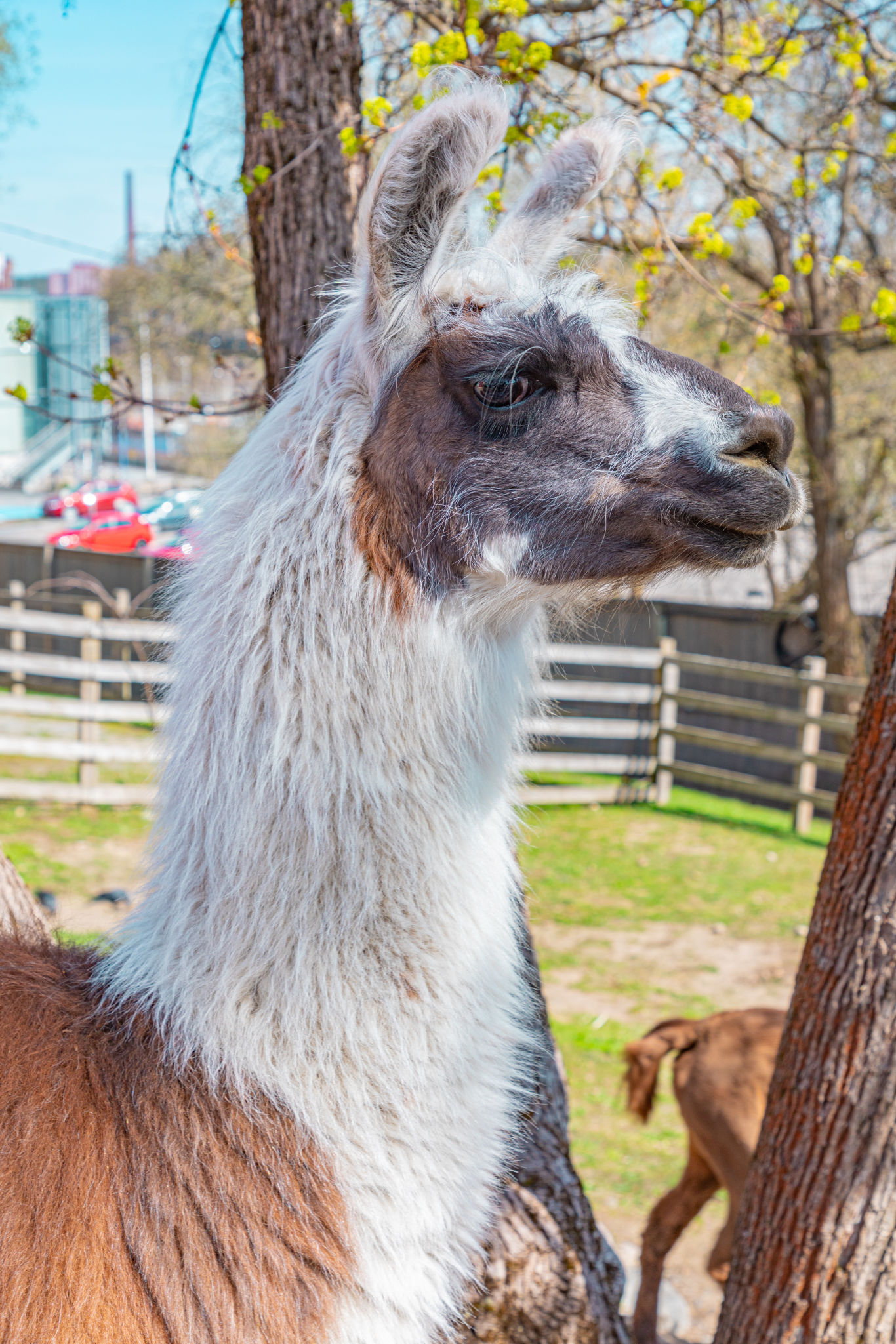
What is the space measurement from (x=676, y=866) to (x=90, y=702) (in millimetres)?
5746

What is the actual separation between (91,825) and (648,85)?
7.55 meters

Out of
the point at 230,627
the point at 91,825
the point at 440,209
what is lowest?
the point at 91,825

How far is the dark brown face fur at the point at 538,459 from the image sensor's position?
1.62 meters

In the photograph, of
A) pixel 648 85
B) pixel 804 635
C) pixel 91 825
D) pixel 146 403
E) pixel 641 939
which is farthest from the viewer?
pixel 804 635

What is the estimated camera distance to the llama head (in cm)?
159

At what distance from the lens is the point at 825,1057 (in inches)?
86.7

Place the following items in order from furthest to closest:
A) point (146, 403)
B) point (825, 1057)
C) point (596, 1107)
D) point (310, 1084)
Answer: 1. point (596, 1107)
2. point (146, 403)
3. point (825, 1057)
4. point (310, 1084)

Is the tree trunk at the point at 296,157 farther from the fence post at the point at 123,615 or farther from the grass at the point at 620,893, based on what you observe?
the fence post at the point at 123,615

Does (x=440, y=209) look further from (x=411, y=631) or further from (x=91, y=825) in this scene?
(x=91, y=825)

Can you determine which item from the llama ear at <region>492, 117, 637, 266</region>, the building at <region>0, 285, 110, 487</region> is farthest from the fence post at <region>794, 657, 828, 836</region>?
the building at <region>0, 285, 110, 487</region>

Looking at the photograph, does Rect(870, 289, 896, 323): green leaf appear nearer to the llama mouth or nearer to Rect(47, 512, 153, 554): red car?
the llama mouth

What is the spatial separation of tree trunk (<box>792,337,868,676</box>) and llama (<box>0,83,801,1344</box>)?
8.56m

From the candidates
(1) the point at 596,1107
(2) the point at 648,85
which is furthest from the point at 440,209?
(1) the point at 596,1107

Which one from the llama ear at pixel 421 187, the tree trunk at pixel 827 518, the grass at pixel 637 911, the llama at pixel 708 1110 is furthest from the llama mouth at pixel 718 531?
the tree trunk at pixel 827 518
